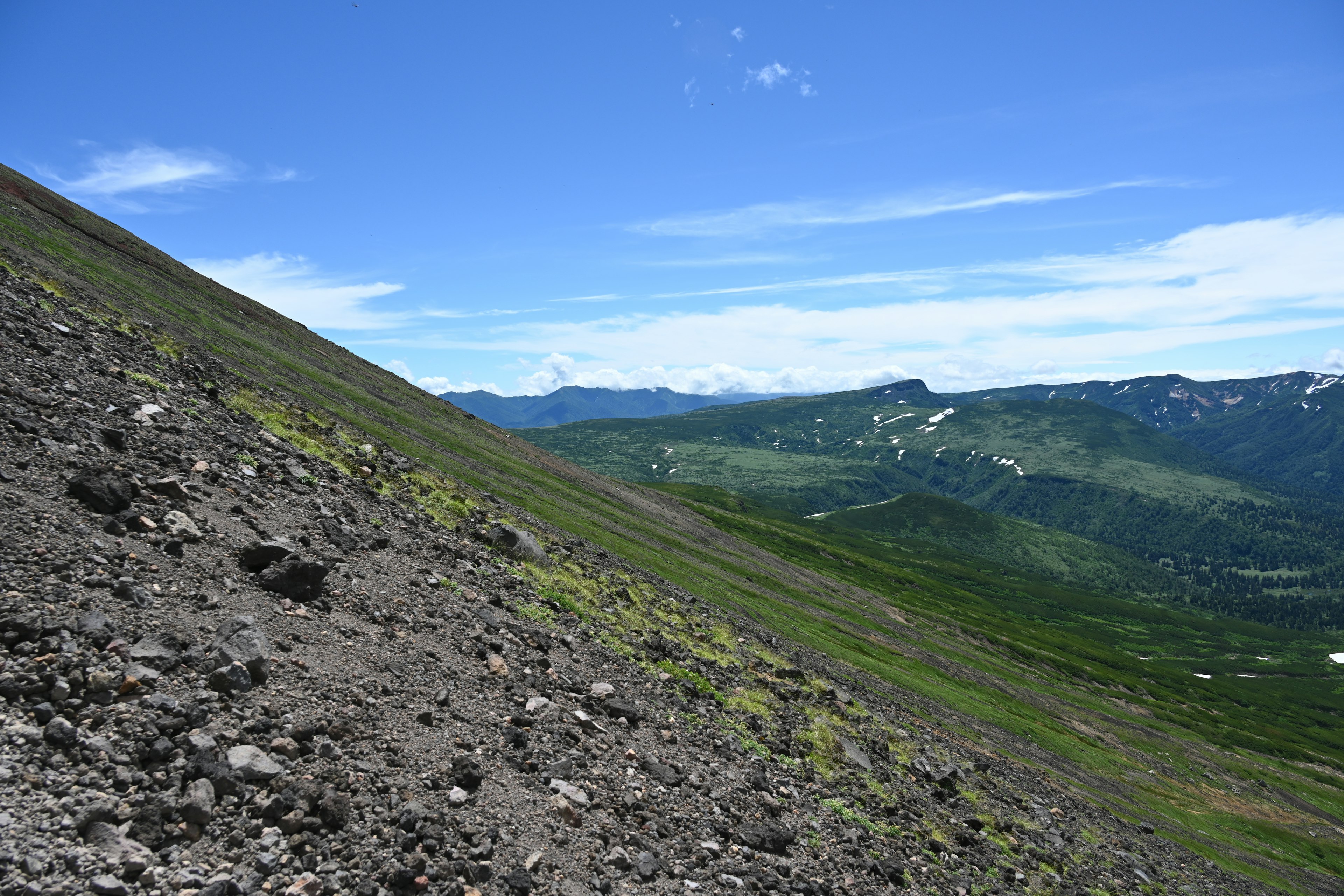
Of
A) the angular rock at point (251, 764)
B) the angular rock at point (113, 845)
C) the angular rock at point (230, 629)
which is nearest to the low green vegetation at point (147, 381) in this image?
the angular rock at point (230, 629)

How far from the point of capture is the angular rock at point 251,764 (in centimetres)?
1030

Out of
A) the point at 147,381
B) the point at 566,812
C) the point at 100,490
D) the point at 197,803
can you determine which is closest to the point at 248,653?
the point at 197,803

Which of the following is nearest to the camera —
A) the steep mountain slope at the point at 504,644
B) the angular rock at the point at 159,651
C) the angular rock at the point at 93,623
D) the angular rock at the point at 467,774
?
the angular rock at the point at 93,623

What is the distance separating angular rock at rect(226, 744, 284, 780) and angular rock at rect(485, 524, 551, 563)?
17340 millimetres

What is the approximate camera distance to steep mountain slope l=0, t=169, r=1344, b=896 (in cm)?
1255

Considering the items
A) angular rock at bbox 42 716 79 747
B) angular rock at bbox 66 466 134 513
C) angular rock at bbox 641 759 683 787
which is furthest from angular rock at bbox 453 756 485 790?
angular rock at bbox 66 466 134 513

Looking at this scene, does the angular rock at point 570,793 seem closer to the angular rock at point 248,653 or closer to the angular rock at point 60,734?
the angular rock at point 248,653

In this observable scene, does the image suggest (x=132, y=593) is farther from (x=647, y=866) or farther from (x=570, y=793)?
(x=647, y=866)

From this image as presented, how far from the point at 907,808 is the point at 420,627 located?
18.8m

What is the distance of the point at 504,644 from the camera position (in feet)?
62.5

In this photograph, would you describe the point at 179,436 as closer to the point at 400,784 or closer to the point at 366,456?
the point at 366,456

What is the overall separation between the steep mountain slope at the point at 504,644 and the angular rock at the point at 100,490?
0.43 metres

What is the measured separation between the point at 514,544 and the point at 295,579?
45.0ft

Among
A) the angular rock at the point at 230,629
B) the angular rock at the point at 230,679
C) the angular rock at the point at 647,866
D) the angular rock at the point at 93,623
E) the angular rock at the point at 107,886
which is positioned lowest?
the angular rock at the point at 647,866
